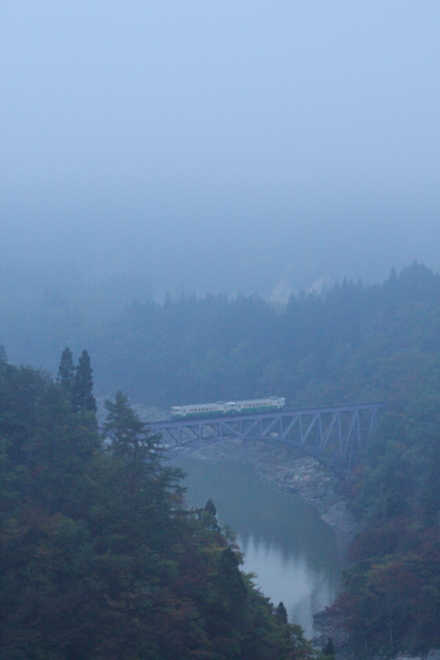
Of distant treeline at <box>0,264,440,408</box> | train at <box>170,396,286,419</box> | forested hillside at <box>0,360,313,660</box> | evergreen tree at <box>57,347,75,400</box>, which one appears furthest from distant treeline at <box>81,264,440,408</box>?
forested hillside at <box>0,360,313,660</box>

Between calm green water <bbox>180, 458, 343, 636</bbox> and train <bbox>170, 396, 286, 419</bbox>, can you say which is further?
train <bbox>170, 396, 286, 419</bbox>

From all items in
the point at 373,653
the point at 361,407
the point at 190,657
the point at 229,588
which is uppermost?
the point at 361,407

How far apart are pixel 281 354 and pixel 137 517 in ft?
141

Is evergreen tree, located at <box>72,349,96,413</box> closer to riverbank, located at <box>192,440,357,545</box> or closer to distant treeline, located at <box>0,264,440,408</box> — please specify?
riverbank, located at <box>192,440,357,545</box>

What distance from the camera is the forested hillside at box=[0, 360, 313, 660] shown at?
12.5 metres

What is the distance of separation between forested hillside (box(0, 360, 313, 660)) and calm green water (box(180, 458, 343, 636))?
7.91 m

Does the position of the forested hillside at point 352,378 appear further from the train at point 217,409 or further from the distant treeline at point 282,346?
the train at point 217,409

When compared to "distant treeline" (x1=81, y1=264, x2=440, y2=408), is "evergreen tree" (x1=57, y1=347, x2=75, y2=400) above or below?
below

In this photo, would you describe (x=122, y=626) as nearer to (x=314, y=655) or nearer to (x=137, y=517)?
(x=137, y=517)

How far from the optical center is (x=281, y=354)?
57.2 meters

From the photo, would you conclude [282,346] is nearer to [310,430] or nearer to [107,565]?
[310,430]

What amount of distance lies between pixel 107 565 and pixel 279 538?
1767 centimetres

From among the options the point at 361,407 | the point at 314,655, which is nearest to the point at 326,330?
the point at 361,407

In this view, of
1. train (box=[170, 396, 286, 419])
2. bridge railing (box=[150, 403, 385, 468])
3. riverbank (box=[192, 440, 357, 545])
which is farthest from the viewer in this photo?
riverbank (box=[192, 440, 357, 545])
